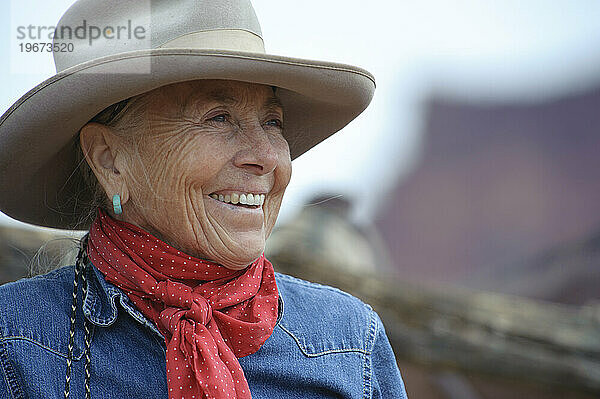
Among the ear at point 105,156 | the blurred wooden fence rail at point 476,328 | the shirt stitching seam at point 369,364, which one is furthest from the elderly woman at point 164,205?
the blurred wooden fence rail at point 476,328

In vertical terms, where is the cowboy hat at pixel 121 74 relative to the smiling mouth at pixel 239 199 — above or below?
above

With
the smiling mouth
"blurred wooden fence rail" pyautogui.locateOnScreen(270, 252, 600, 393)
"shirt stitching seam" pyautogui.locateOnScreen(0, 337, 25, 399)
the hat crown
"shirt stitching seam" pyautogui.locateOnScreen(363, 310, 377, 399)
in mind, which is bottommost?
"blurred wooden fence rail" pyautogui.locateOnScreen(270, 252, 600, 393)

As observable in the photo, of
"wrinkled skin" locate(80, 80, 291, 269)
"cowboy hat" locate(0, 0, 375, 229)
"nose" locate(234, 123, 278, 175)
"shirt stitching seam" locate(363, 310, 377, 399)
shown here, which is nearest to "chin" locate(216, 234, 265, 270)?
"wrinkled skin" locate(80, 80, 291, 269)

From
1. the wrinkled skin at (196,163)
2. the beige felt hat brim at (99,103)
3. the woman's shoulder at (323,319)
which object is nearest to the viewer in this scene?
the beige felt hat brim at (99,103)

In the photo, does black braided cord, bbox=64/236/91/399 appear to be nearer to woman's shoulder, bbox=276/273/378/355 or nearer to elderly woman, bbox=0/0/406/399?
elderly woman, bbox=0/0/406/399

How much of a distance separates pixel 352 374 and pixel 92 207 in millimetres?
830

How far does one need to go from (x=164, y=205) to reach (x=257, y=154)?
0.26 m

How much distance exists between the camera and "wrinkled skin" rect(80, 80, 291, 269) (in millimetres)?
1636

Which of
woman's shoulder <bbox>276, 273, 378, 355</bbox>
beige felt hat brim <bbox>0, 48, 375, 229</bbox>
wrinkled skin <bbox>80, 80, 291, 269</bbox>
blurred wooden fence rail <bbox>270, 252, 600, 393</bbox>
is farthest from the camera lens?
blurred wooden fence rail <bbox>270, 252, 600, 393</bbox>

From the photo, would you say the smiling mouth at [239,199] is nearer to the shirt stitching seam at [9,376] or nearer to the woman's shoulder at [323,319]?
the woman's shoulder at [323,319]

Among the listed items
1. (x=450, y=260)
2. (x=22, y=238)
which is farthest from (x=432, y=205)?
(x=22, y=238)

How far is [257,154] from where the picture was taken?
5.41 feet

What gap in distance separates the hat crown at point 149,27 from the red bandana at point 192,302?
1.42 feet

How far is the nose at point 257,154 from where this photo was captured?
5.38 feet
